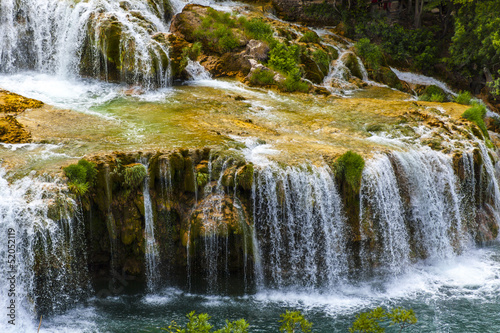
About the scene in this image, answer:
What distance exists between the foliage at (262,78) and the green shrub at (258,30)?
2120 mm

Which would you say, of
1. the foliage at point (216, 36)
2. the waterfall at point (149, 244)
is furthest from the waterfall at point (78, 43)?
the waterfall at point (149, 244)

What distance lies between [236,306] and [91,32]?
427 inches

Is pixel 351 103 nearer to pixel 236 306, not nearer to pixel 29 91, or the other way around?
pixel 236 306

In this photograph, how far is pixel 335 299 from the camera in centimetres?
1043

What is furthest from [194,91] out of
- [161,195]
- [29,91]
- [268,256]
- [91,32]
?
[268,256]

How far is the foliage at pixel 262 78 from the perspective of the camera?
1744 centimetres

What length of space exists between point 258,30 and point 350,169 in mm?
9912

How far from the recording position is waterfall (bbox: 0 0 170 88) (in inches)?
622

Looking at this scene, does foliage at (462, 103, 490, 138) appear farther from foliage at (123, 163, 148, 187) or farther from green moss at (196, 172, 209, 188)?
foliage at (123, 163, 148, 187)

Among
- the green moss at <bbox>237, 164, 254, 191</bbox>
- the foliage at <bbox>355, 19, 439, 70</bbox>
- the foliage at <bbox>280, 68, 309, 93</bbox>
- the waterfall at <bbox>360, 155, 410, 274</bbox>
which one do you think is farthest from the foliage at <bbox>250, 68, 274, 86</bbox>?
the foliage at <bbox>355, 19, 439, 70</bbox>

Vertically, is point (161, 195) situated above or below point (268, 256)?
above

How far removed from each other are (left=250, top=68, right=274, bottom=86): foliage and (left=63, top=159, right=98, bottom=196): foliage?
888 centimetres

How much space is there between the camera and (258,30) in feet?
63.1

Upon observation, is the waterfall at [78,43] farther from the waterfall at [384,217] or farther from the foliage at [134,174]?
the waterfall at [384,217]
